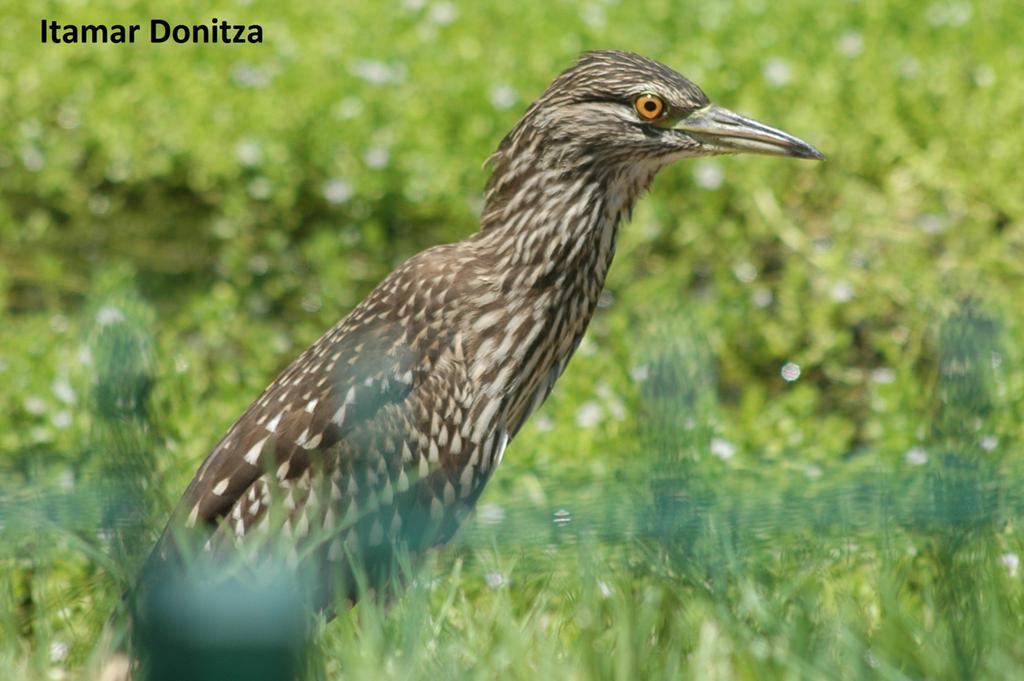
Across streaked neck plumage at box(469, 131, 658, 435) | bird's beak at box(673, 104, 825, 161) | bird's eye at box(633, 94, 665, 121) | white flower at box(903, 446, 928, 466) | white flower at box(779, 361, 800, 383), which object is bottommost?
white flower at box(903, 446, 928, 466)

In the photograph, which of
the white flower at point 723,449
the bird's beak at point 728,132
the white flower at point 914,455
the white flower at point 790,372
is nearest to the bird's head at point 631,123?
the bird's beak at point 728,132

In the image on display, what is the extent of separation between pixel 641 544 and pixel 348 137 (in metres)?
4.40

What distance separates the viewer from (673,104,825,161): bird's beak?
143 inches

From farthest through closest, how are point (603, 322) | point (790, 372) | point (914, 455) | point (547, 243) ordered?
point (603, 322)
point (790, 372)
point (914, 455)
point (547, 243)

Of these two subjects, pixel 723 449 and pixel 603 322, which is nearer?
pixel 723 449

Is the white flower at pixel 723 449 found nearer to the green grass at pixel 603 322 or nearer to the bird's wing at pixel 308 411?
the green grass at pixel 603 322

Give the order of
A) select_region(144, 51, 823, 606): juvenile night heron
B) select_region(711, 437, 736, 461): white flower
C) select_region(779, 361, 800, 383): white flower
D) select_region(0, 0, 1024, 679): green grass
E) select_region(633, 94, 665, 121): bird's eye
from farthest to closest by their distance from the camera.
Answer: select_region(779, 361, 800, 383): white flower < select_region(711, 437, 736, 461): white flower < select_region(633, 94, 665, 121): bird's eye < select_region(144, 51, 823, 606): juvenile night heron < select_region(0, 0, 1024, 679): green grass

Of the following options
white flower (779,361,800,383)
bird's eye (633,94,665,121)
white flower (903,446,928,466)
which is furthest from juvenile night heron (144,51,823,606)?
white flower (779,361,800,383)

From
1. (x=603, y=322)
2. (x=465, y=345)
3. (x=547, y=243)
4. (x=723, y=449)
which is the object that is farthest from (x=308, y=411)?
(x=603, y=322)

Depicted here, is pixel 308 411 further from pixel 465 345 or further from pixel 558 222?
pixel 558 222

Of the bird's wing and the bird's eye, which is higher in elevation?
the bird's eye

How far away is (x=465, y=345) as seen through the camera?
3.47 metres

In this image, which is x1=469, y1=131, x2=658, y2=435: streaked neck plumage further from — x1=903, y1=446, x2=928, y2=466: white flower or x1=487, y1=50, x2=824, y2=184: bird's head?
x1=903, y1=446, x2=928, y2=466: white flower

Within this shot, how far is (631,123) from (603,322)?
1903mm
